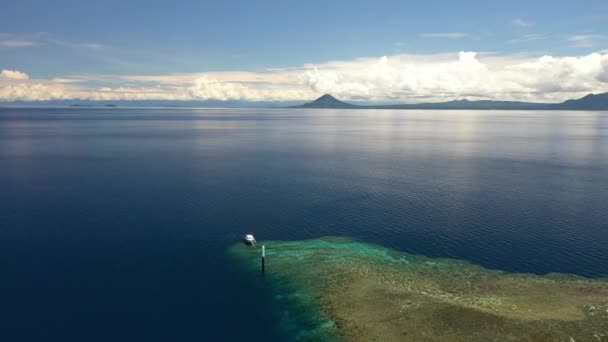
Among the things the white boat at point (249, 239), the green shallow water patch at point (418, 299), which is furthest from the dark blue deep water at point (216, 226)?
the green shallow water patch at point (418, 299)

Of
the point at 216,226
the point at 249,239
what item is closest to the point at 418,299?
the point at 249,239

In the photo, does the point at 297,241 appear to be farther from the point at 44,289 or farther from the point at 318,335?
the point at 44,289

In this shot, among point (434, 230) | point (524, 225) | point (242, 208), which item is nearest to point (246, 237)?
point (242, 208)

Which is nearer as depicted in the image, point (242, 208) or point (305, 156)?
point (242, 208)

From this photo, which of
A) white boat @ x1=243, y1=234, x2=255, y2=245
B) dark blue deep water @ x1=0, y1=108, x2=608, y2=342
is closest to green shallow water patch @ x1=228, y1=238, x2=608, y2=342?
white boat @ x1=243, y1=234, x2=255, y2=245

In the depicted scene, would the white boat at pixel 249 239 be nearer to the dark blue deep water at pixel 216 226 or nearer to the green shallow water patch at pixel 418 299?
the green shallow water patch at pixel 418 299

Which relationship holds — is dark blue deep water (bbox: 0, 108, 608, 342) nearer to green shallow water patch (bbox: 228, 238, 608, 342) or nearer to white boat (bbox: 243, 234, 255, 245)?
white boat (bbox: 243, 234, 255, 245)

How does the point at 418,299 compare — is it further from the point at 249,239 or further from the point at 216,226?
the point at 216,226

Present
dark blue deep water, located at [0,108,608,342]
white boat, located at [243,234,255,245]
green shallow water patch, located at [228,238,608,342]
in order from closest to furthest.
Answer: green shallow water patch, located at [228,238,608,342] < dark blue deep water, located at [0,108,608,342] < white boat, located at [243,234,255,245]

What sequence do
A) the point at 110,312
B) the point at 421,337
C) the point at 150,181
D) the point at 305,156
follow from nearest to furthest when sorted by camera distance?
the point at 421,337
the point at 110,312
the point at 150,181
the point at 305,156
